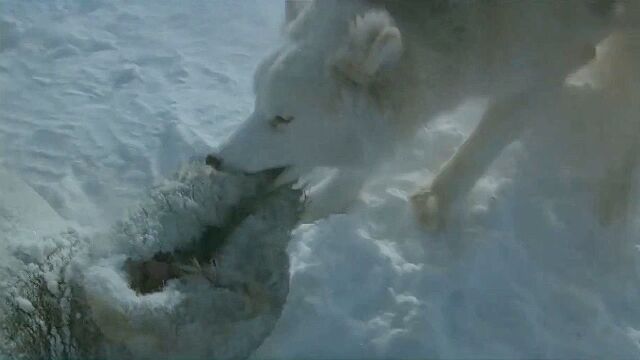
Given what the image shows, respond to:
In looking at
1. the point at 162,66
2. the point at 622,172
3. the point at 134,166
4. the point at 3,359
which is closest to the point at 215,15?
the point at 162,66

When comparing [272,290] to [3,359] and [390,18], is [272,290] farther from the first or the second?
[390,18]

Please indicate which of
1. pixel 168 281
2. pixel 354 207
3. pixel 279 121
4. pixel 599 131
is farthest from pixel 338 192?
pixel 599 131

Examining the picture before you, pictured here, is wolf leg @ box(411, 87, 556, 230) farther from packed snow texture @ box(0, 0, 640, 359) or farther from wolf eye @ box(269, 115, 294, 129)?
wolf eye @ box(269, 115, 294, 129)

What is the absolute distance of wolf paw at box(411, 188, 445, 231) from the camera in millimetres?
2350

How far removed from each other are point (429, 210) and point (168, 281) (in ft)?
3.03

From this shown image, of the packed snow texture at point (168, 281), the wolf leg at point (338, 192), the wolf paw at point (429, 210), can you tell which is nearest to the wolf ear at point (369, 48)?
the packed snow texture at point (168, 281)

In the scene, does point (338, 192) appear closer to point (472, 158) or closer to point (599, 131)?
point (472, 158)

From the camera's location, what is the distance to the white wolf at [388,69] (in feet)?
6.51

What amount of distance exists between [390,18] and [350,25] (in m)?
0.10

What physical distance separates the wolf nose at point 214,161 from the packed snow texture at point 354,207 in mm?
337

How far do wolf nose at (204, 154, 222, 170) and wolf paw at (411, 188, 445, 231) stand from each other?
0.67m

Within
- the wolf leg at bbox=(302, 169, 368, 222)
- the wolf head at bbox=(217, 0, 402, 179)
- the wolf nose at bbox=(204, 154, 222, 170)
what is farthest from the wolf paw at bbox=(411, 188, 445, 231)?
the wolf nose at bbox=(204, 154, 222, 170)

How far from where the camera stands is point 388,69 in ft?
6.44

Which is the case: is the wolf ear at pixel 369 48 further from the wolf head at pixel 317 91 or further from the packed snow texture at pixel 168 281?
the packed snow texture at pixel 168 281
